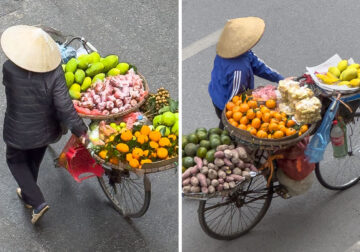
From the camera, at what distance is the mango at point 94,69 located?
17.9 feet

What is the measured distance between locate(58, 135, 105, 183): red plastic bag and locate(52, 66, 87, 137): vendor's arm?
0.29 m

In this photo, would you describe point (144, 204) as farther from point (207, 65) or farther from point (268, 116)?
point (207, 65)

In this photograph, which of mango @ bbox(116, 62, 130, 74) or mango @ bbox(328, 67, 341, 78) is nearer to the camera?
mango @ bbox(328, 67, 341, 78)

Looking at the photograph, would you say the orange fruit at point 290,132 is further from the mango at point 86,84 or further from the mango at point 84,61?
the mango at point 84,61

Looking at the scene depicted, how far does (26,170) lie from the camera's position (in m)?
5.55

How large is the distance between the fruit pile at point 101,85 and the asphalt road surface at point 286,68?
4.40ft

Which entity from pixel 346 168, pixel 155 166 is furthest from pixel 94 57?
pixel 346 168

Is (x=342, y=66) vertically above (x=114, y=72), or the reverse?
(x=342, y=66)

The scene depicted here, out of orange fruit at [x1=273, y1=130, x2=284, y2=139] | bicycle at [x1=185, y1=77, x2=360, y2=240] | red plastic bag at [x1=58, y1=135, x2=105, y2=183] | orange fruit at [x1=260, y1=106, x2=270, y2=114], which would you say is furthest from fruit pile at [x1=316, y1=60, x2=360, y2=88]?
red plastic bag at [x1=58, y1=135, x2=105, y2=183]

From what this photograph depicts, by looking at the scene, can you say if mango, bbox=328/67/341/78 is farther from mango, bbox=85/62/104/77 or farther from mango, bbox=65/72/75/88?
mango, bbox=65/72/75/88

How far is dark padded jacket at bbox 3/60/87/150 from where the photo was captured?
4.91 m

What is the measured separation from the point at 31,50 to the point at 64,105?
1.67 ft

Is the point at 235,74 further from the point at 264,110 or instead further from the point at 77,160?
the point at 77,160

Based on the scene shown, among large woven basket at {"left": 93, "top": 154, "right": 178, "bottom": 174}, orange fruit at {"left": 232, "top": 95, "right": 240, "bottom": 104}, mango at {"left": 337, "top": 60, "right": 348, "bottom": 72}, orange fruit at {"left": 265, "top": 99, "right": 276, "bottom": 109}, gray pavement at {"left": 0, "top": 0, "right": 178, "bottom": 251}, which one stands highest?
mango at {"left": 337, "top": 60, "right": 348, "bottom": 72}
